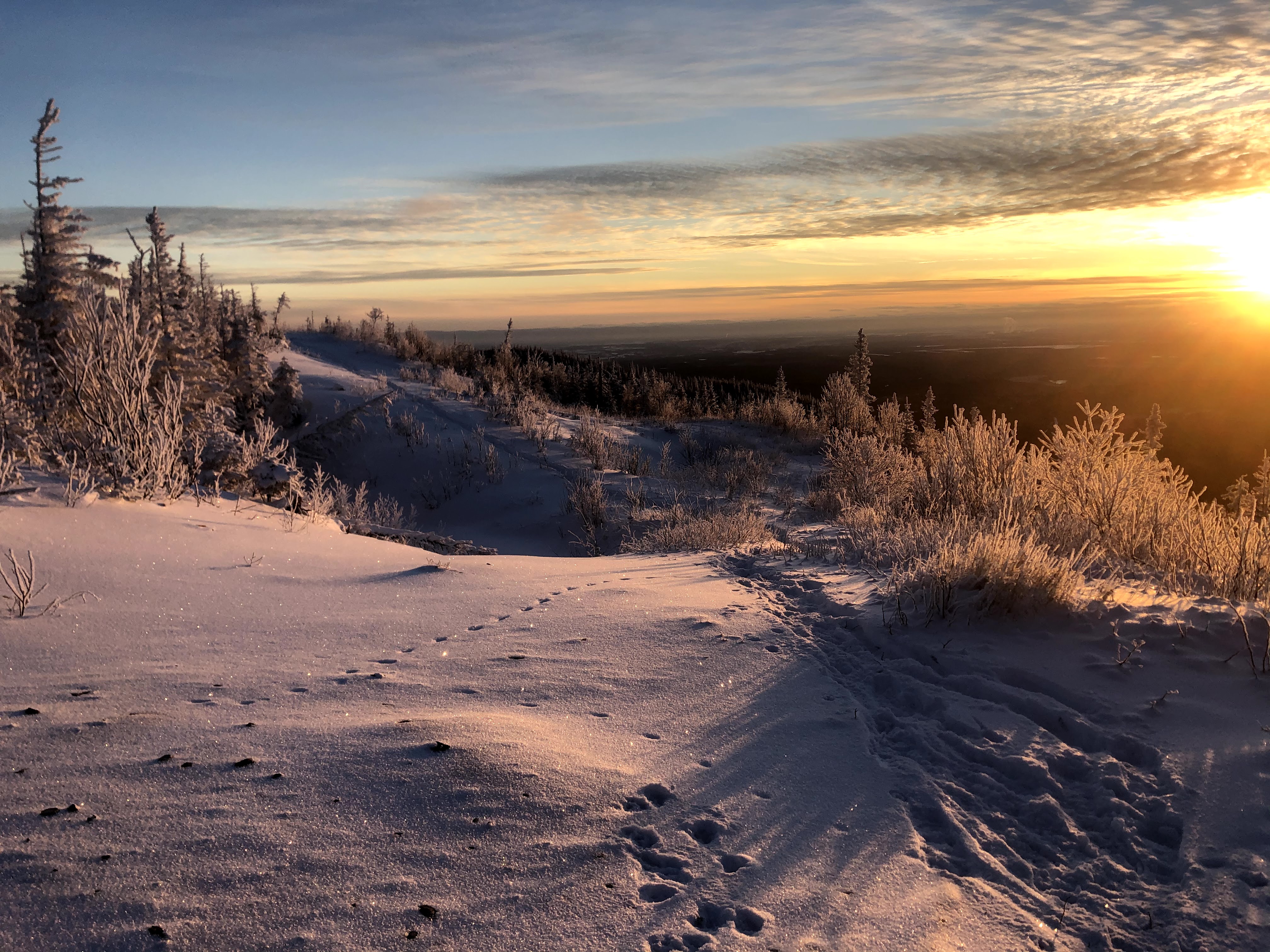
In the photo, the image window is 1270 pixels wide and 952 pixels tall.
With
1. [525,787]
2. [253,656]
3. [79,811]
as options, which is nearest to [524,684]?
[525,787]

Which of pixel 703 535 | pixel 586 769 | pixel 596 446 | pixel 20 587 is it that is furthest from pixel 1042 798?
pixel 596 446

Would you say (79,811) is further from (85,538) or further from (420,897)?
(85,538)

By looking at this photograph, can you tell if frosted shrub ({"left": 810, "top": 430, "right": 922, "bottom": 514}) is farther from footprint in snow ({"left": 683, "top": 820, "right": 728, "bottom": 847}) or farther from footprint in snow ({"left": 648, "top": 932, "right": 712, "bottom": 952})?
footprint in snow ({"left": 648, "top": 932, "right": 712, "bottom": 952})

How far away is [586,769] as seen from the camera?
9.41 feet

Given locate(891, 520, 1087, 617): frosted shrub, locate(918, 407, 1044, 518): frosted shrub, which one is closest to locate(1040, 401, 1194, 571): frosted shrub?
Result: locate(918, 407, 1044, 518): frosted shrub

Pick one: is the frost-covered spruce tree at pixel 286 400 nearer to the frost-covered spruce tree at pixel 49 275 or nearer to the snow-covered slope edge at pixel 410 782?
the frost-covered spruce tree at pixel 49 275

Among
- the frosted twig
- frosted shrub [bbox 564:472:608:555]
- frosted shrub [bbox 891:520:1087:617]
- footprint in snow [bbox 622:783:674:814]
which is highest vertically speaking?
the frosted twig

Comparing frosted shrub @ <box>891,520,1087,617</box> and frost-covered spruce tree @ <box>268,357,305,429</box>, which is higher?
frost-covered spruce tree @ <box>268,357,305,429</box>

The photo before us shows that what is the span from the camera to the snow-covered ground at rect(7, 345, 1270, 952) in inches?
80.5

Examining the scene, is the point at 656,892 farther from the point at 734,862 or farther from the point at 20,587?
the point at 20,587

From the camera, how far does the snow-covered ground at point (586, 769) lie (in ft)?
6.71

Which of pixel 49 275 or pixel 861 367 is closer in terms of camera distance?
pixel 49 275

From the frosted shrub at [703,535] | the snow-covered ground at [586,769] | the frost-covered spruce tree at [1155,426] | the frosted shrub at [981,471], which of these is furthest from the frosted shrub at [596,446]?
the frost-covered spruce tree at [1155,426]

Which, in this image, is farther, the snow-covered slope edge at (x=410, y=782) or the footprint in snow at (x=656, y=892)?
the footprint in snow at (x=656, y=892)
